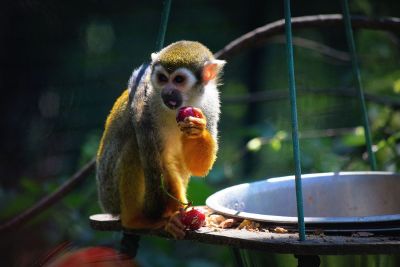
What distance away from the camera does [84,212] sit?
13.4 feet

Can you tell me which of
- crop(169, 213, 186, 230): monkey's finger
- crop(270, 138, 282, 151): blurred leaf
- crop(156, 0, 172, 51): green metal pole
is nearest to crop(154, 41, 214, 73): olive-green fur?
crop(156, 0, 172, 51): green metal pole

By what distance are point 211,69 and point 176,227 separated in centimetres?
82

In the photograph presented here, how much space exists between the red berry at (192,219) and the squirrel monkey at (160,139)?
0.27m

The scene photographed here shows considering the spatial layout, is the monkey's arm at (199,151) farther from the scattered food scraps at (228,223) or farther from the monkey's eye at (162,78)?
the scattered food scraps at (228,223)

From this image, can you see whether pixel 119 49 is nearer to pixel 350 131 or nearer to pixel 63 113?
pixel 63 113

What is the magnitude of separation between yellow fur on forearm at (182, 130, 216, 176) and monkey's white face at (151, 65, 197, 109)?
0.18 m

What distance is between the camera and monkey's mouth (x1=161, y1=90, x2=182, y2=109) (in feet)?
7.48

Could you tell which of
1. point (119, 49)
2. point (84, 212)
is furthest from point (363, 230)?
point (119, 49)

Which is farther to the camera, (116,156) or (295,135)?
(116,156)

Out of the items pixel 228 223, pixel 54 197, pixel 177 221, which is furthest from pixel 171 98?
pixel 54 197

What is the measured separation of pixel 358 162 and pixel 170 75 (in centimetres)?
169

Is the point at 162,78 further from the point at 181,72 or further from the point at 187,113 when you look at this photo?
the point at 187,113

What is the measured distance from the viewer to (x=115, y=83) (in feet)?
15.0

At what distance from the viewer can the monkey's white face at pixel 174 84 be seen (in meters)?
2.28
